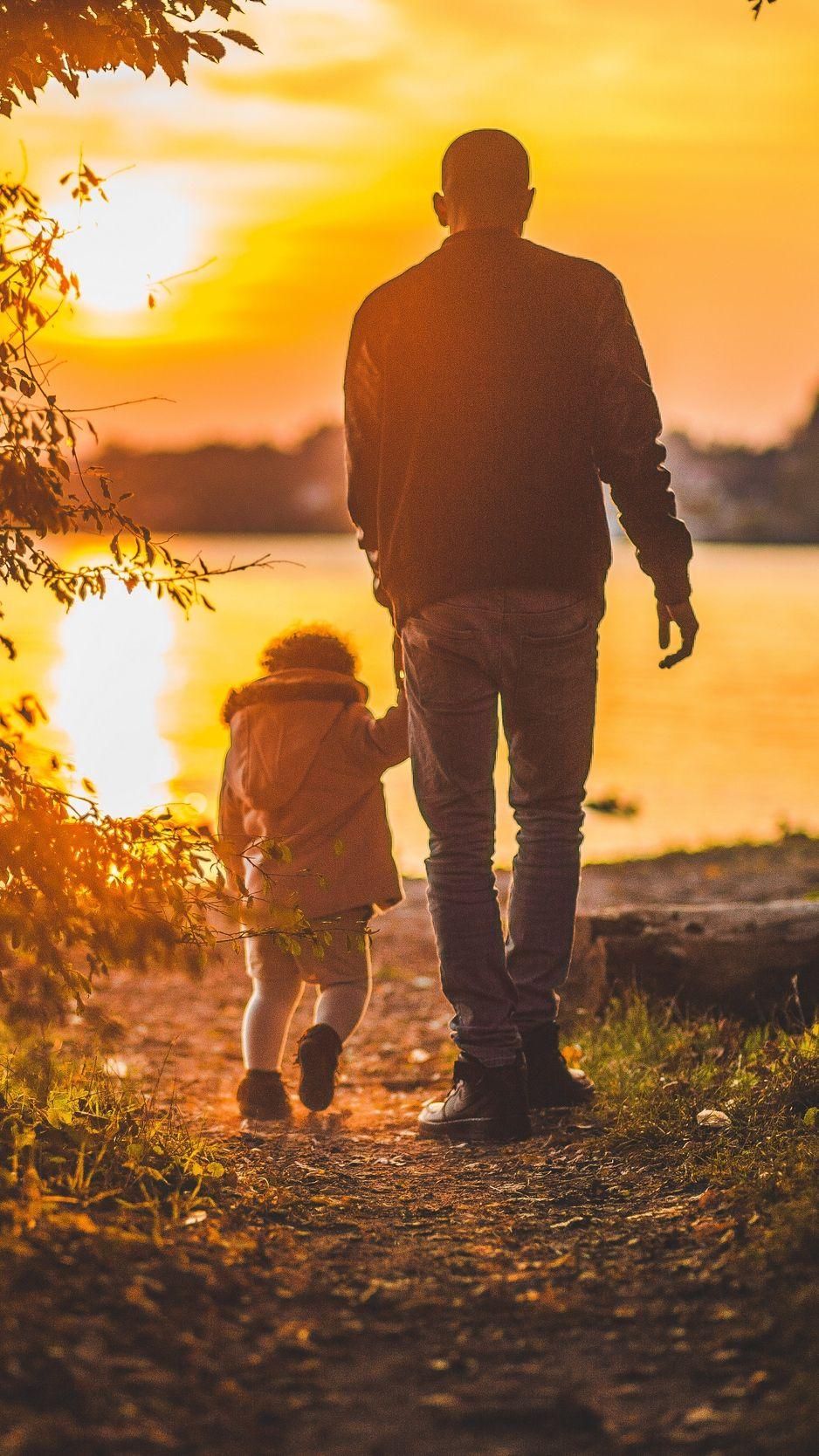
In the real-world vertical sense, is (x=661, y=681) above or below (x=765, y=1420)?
above

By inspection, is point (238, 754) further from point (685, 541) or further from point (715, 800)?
point (715, 800)

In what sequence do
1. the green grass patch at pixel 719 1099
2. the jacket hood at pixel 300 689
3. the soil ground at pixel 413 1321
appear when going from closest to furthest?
the soil ground at pixel 413 1321 < the green grass patch at pixel 719 1099 < the jacket hood at pixel 300 689

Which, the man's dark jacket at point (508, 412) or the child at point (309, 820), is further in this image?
the child at point (309, 820)

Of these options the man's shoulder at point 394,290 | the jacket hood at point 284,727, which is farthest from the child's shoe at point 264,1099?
the man's shoulder at point 394,290

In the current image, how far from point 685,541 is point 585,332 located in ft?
2.11

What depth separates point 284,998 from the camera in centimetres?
475

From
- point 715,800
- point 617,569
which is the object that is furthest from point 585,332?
point 617,569

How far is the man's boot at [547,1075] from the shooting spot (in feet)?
14.5

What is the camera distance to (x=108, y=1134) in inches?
137

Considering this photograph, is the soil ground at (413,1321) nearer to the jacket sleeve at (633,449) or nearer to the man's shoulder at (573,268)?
the jacket sleeve at (633,449)

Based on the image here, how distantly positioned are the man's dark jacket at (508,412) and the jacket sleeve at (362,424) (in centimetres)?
3

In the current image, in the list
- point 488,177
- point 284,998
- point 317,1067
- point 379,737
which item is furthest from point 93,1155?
point 488,177

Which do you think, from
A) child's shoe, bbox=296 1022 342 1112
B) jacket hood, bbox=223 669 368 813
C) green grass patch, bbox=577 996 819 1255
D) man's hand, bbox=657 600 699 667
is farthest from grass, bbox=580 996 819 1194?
jacket hood, bbox=223 669 368 813

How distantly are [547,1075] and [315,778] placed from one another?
46.2 inches
